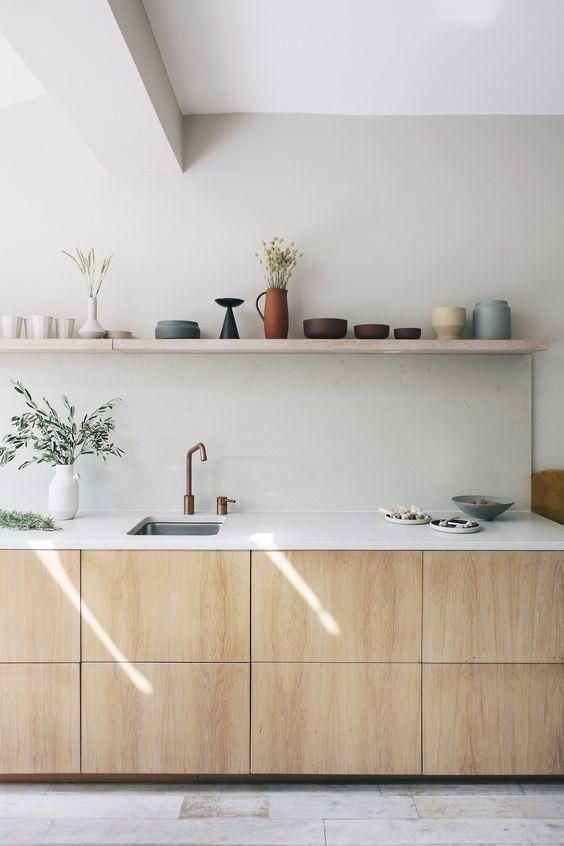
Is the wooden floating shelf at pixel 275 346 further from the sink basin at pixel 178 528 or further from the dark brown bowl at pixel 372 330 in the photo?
the sink basin at pixel 178 528

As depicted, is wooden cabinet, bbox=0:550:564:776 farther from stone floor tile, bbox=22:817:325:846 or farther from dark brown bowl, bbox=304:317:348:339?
dark brown bowl, bbox=304:317:348:339

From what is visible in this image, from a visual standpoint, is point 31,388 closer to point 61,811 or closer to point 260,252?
point 260,252

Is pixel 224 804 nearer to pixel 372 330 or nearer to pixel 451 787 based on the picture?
pixel 451 787

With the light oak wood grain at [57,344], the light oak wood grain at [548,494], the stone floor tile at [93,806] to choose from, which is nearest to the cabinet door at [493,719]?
the light oak wood grain at [548,494]

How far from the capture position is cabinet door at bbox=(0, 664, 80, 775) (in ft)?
8.00

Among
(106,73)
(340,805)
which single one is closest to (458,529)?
(340,805)

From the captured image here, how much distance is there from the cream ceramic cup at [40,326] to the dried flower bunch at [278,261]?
3.10ft

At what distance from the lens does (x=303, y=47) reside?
2477mm

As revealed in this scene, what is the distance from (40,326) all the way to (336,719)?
6.35 feet

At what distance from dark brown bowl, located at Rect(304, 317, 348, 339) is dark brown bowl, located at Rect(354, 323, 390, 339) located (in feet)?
0.21

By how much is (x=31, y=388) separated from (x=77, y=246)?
2.20 ft

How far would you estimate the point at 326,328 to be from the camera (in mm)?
2832

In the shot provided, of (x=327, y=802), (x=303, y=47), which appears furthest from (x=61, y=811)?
(x=303, y=47)

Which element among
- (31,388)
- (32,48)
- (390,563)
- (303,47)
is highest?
(303,47)
